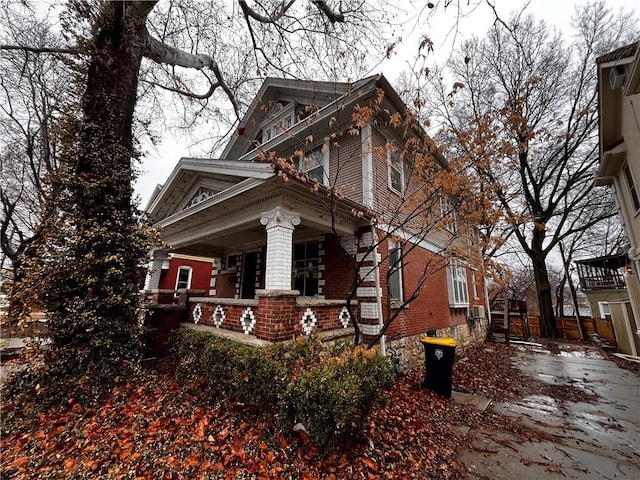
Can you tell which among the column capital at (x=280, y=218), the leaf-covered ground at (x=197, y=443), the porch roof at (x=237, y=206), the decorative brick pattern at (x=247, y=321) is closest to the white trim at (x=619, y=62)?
the porch roof at (x=237, y=206)

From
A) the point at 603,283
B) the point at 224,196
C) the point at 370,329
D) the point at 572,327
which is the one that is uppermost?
the point at 224,196

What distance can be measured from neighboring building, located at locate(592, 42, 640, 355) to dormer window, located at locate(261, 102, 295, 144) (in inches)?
374

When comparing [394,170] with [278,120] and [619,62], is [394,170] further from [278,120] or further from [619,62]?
[619,62]

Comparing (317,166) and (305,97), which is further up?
(305,97)

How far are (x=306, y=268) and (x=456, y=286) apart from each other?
6930 millimetres

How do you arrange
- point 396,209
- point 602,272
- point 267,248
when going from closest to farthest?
point 267,248, point 396,209, point 602,272

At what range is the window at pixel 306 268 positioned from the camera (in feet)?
24.9

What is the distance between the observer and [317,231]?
24.2ft

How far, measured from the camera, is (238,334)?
5129mm

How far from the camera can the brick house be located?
15.9 feet

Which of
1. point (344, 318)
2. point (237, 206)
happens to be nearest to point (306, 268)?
point (344, 318)

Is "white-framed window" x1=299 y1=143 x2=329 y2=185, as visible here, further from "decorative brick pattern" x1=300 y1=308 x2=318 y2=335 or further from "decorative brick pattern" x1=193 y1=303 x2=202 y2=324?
"decorative brick pattern" x1=193 y1=303 x2=202 y2=324

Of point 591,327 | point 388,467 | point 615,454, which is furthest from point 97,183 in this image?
point 591,327

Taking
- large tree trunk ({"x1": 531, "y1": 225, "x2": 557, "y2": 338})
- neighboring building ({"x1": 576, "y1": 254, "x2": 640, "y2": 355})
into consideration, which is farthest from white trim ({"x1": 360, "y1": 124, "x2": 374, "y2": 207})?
neighboring building ({"x1": 576, "y1": 254, "x2": 640, "y2": 355})
